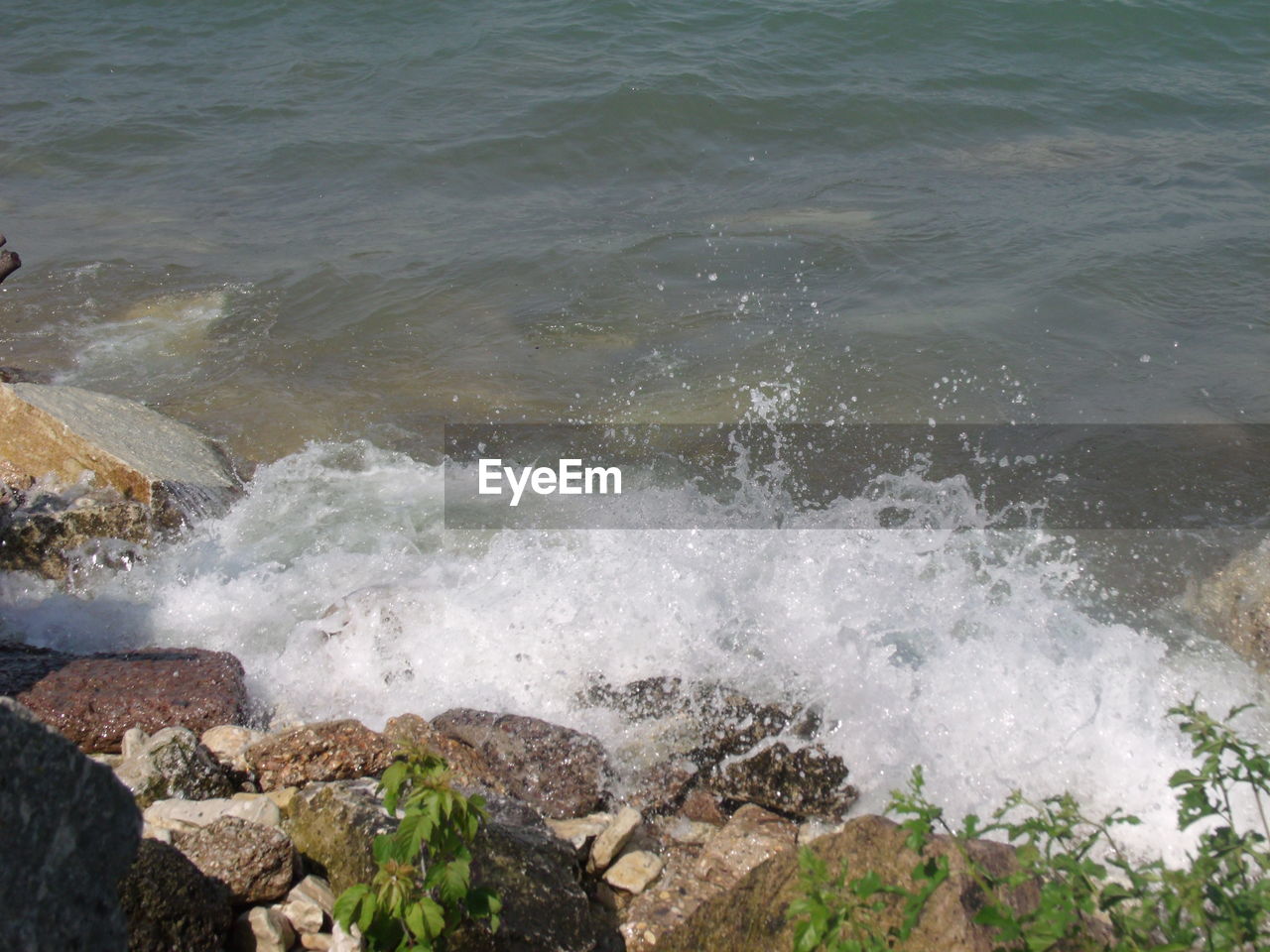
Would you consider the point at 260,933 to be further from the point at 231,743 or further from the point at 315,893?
the point at 231,743

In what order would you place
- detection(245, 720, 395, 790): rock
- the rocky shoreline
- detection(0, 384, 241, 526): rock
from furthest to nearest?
detection(0, 384, 241, 526): rock, detection(245, 720, 395, 790): rock, the rocky shoreline

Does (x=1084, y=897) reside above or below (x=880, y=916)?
above

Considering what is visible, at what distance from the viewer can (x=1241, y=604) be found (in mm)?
5348

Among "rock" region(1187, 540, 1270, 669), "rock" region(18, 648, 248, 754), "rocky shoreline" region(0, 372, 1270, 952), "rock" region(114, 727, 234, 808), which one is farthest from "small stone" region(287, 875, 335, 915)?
"rock" region(1187, 540, 1270, 669)

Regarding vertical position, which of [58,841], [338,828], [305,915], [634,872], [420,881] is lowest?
[634,872]

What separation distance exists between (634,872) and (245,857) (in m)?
1.20

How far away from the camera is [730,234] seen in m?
10.1

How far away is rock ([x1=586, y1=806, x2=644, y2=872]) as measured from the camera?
12.0ft

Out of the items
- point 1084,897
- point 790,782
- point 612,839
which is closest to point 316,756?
point 612,839

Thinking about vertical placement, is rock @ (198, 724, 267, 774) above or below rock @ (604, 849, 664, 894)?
above

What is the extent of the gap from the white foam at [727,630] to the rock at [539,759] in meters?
0.39

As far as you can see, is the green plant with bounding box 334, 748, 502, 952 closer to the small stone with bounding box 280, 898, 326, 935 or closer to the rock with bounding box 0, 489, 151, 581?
the small stone with bounding box 280, 898, 326, 935

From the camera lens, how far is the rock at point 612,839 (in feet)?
12.0

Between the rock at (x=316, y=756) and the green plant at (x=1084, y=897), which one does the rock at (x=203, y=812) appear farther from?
the green plant at (x=1084, y=897)
